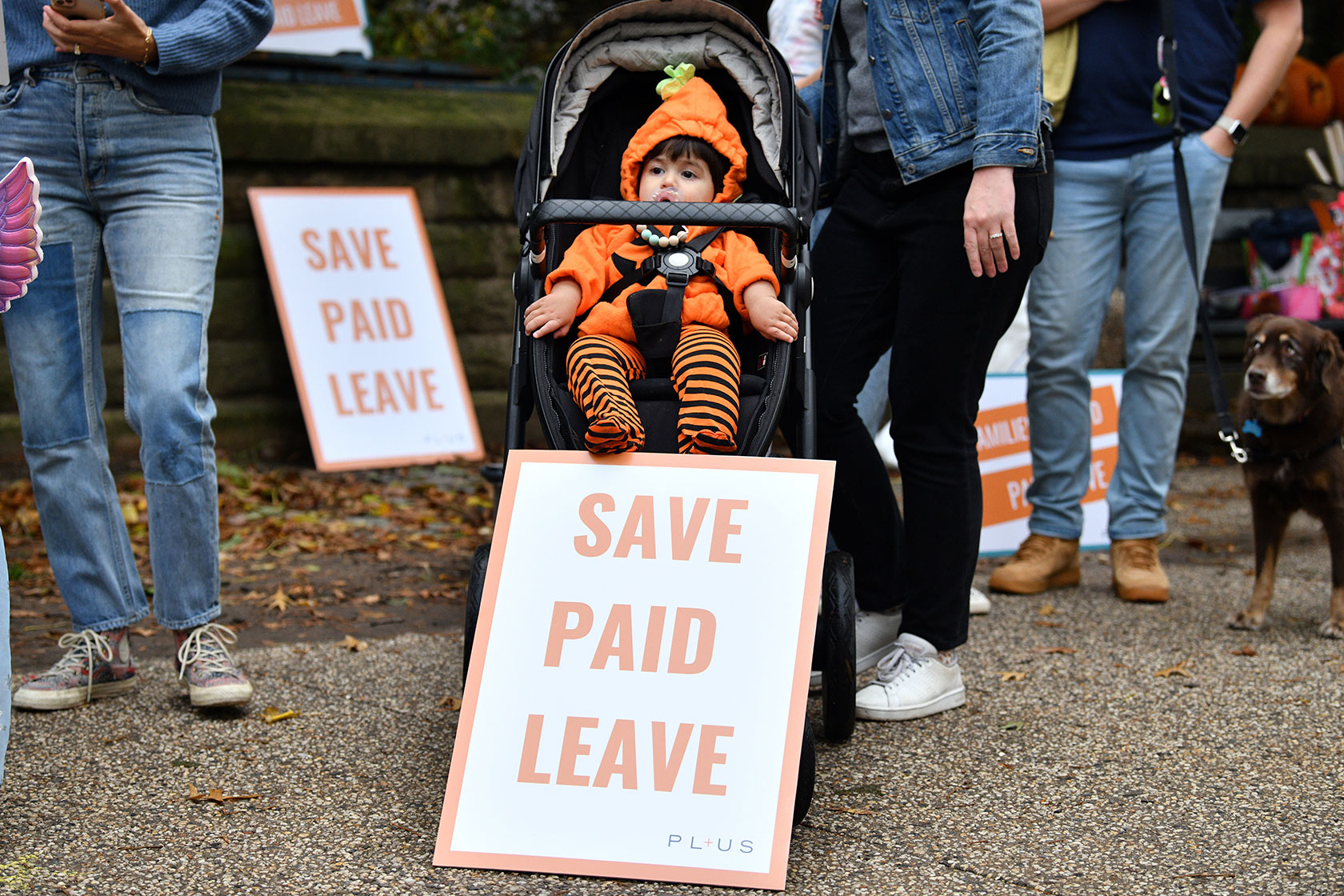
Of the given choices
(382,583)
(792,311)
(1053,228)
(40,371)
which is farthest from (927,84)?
(382,583)

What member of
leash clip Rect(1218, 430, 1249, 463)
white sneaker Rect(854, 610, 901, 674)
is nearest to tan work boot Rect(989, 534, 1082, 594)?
leash clip Rect(1218, 430, 1249, 463)

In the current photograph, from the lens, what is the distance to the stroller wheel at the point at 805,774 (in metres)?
2.27

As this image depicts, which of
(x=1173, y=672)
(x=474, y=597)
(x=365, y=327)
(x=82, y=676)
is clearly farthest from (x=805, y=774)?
(x=365, y=327)

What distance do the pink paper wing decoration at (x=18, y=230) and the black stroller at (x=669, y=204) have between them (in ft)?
3.05

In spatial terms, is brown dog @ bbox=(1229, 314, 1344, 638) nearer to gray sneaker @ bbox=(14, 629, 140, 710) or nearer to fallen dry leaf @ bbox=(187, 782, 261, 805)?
fallen dry leaf @ bbox=(187, 782, 261, 805)

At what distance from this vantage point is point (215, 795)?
8.37ft

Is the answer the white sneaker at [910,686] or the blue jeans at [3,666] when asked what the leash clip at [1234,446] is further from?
the blue jeans at [3,666]

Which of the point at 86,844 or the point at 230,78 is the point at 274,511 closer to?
the point at 230,78

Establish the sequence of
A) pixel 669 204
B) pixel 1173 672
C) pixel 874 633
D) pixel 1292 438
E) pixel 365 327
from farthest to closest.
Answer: pixel 365 327, pixel 1292 438, pixel 1173 672, pixel 874 633, pixel 669 204

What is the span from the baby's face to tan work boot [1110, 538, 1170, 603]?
2.11 meters

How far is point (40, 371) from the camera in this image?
2988mm

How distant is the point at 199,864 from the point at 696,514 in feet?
3.46

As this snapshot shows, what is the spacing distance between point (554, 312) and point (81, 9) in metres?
1.21

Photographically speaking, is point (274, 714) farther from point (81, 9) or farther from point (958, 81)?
Result: point (958, 81)
